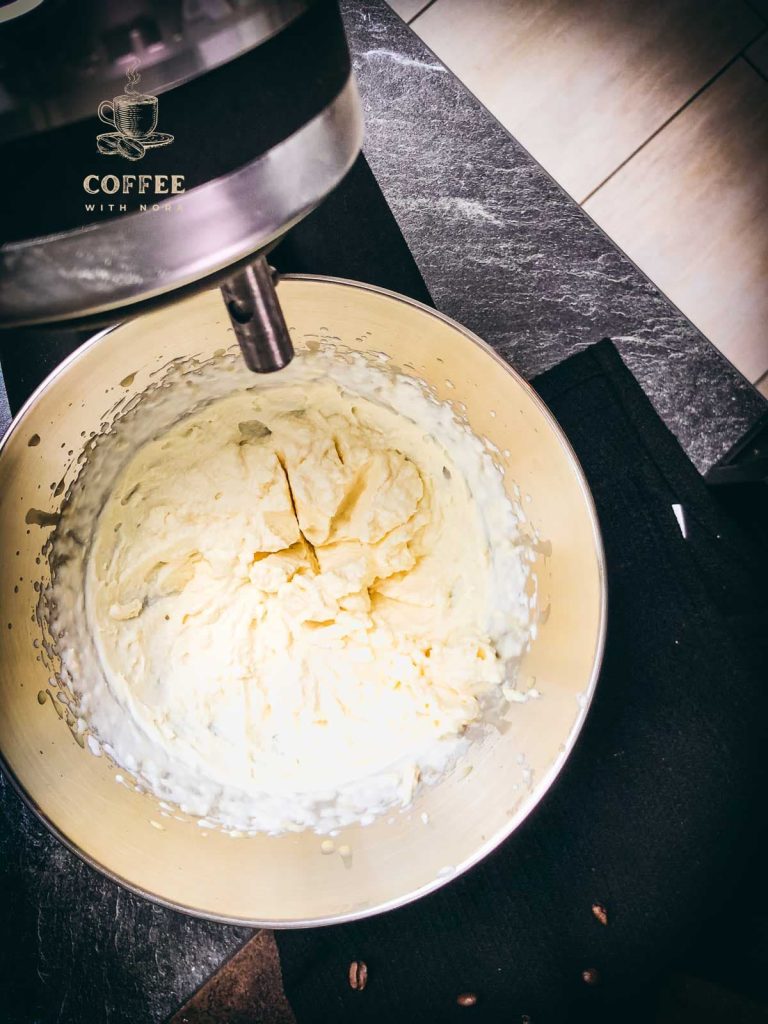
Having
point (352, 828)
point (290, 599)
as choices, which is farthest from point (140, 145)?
point (352, 828)

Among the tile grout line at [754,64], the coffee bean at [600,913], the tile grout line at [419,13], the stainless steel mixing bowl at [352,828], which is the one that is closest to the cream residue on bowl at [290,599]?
the stainless steel mixing bowl at [352,828]

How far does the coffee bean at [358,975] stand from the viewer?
942 millimetres

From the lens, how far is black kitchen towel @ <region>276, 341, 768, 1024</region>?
94 cm

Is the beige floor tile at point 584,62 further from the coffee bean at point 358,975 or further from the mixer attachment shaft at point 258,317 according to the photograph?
the coffee bean at point 358,975

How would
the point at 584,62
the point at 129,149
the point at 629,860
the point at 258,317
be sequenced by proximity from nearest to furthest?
the point at 129,149 < the point at 258,317 < the point at 629,860 < the point at 584,62

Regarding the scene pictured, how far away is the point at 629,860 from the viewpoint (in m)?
0.94

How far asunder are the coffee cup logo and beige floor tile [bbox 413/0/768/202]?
801 mm

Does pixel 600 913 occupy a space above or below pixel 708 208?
below

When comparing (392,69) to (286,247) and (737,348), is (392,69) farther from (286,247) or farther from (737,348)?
(737,348)

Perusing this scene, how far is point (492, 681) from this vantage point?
33.0 inches

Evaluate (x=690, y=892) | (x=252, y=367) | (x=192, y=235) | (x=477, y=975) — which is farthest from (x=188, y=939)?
(x=192, y=235)

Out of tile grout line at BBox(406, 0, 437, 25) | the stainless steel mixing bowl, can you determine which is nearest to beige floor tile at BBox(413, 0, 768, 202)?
tile grout line at BBox(406, 0, 437, 25)

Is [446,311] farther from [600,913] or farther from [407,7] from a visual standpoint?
[600,913]

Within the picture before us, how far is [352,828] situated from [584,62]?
3.66ft
